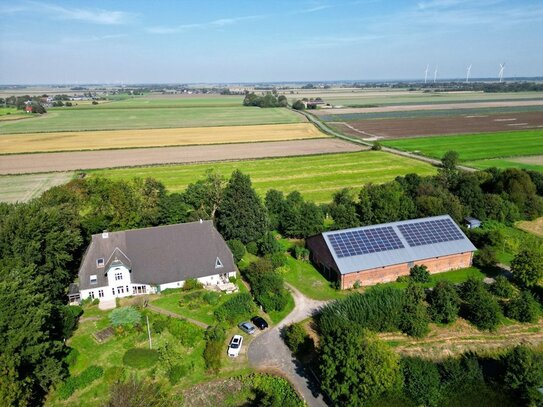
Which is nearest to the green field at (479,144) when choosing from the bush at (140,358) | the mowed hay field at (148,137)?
the mowed hay field at (148,137)

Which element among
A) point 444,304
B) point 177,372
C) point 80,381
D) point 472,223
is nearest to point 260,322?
point 177,372

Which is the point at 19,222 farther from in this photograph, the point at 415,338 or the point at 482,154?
the point at 482,154

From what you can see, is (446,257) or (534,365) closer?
(534,365)

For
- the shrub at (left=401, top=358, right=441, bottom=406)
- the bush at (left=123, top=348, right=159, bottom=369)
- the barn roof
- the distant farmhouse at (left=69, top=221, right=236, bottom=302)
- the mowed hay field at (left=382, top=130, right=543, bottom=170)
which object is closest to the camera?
the shrub at (left=401, top=358, right=441, bottom=406)

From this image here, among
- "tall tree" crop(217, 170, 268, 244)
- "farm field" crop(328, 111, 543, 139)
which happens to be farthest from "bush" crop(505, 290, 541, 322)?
"farm field" crop(328, 111, 543, 139)

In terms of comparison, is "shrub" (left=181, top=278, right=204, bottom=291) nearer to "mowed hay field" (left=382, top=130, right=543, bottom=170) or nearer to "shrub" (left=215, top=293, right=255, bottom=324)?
"shrub" (left=215, top=293, right=255, bottom=324)

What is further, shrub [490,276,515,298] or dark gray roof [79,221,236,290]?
dark gray roof [79,221,236,290]

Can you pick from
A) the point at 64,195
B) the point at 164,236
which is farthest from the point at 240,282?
the point at 64,195
